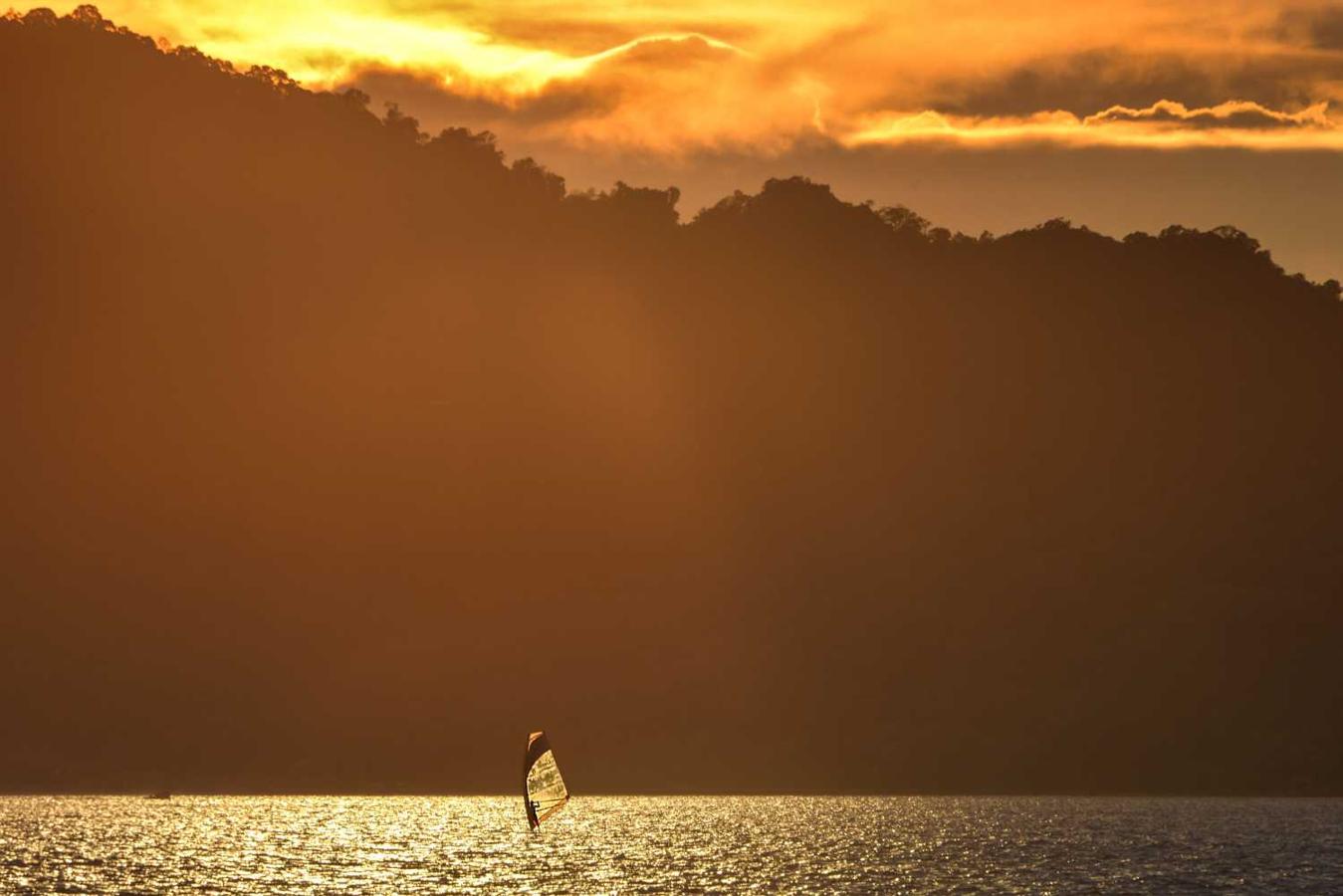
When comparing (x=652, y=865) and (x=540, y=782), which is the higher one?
(x=540, y=782)

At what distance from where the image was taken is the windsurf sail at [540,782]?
17662cm

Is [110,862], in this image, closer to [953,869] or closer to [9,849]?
[9,849]

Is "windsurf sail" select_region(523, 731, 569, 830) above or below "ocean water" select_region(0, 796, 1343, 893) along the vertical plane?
above

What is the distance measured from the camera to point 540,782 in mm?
190250

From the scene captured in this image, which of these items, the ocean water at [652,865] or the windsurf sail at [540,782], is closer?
the ocean water at [652,865]

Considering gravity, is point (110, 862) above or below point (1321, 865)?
above

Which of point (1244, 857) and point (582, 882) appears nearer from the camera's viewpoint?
point (582, 882)

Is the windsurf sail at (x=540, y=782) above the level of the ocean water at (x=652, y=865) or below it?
above

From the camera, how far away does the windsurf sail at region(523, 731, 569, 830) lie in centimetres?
17662

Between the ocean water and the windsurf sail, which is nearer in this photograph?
the ocean water

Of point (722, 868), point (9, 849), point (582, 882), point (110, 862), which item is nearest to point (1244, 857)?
point (722, 868)

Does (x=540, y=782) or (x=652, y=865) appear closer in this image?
(x=652, y=865)

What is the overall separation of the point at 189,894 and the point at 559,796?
75.3 m

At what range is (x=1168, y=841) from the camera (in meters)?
196
